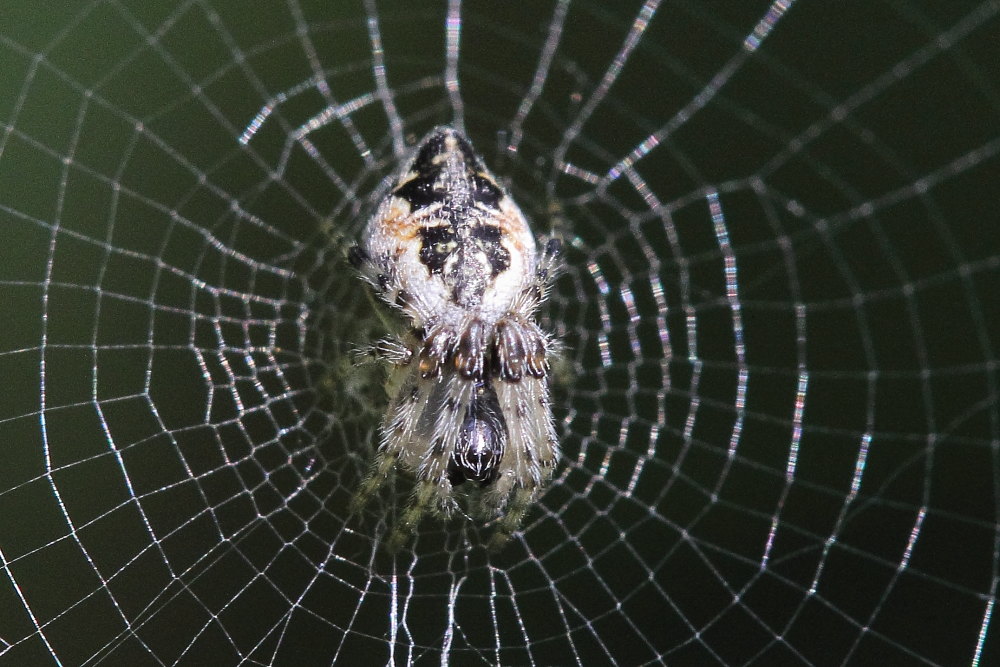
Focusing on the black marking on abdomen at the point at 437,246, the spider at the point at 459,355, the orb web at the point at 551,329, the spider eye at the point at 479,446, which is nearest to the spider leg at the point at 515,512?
the spider at the point at 459,355

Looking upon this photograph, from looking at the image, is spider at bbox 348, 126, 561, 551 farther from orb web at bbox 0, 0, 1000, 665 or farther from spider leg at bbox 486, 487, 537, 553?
orb web at bbox 0, 0, 1000, 665

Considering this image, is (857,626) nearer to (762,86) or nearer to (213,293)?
(762,86)

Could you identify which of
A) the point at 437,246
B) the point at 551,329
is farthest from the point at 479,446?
the point at 551,329

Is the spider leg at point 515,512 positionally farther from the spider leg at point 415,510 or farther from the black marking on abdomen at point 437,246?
the black marking on abdomen at point 437,246

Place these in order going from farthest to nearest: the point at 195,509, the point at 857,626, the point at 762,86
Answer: the point at 762,86 → the point at 857,626 → the point at 195,509

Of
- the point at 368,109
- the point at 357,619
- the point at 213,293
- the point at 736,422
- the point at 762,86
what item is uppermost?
the point at 762,86

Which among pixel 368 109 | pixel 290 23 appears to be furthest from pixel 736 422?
pixel 290 23

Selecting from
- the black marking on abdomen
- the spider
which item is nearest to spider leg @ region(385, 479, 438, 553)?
the spider
